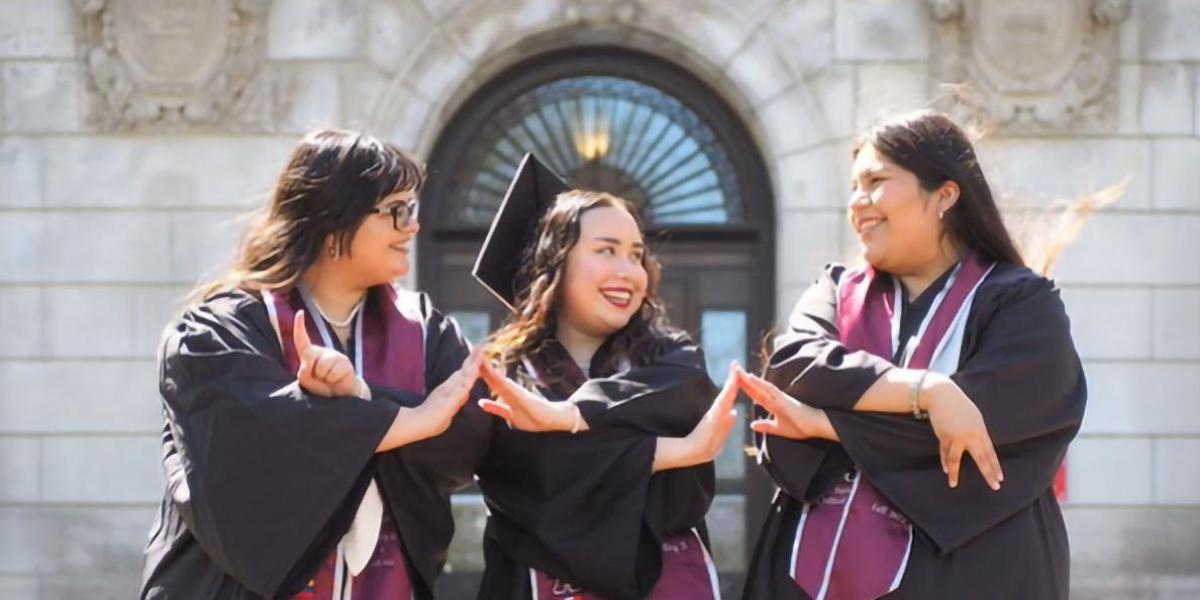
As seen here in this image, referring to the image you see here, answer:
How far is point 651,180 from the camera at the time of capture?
905 cm

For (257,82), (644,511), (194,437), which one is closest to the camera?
(194,437)

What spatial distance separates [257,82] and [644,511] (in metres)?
4.99

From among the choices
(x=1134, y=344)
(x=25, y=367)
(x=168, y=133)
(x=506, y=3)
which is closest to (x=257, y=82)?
(x=168, y=133)

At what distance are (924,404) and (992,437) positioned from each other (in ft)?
0.60

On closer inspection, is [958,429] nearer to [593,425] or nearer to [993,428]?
[993,428]

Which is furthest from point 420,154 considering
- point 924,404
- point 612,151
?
point 924,404

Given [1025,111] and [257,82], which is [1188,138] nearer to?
[1025,111]

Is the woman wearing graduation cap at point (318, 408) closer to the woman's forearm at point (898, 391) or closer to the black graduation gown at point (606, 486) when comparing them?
the black graduation gown at point (606, 486)

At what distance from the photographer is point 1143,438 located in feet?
28.5

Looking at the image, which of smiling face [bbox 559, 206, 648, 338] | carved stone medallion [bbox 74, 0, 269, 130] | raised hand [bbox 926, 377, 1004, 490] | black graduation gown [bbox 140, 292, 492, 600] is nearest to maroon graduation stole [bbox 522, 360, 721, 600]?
smiling face [bbox 559, 206, 648, 338]

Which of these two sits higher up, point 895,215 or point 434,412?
point 895,215

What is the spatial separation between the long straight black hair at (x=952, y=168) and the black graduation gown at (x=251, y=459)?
133 cm

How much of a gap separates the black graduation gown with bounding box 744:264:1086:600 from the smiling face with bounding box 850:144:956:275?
19 cm

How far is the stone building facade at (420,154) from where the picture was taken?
857 cm
